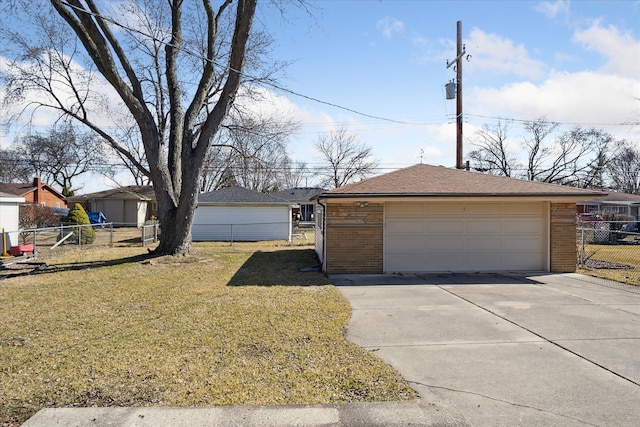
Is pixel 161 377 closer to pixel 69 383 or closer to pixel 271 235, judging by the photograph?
pixel 69 383

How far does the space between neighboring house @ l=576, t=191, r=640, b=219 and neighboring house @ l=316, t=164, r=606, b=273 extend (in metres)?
22.1

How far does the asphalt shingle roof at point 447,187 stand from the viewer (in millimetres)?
10758

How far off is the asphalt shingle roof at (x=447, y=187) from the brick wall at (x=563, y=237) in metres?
0.60

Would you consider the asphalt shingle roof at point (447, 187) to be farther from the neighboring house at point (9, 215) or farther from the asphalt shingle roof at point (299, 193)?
the asphalt shingle roof at point (299, 193)

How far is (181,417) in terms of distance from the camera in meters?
3.43

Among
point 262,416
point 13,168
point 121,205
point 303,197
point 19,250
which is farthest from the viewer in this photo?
point 13,168

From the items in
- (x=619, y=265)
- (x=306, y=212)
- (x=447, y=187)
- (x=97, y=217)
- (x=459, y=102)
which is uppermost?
(x=459, y=102)

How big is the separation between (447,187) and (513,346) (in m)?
6.60

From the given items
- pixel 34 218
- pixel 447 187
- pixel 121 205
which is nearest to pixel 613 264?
pixel 447 187

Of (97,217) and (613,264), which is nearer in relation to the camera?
(613,264)

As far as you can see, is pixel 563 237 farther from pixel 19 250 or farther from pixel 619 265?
pixel 19 250

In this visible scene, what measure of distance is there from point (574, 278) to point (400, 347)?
25.4 feet

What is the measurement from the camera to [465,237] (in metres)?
11.6

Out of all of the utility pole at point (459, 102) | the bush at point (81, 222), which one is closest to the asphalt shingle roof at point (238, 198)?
the bush at point (81, 222)
